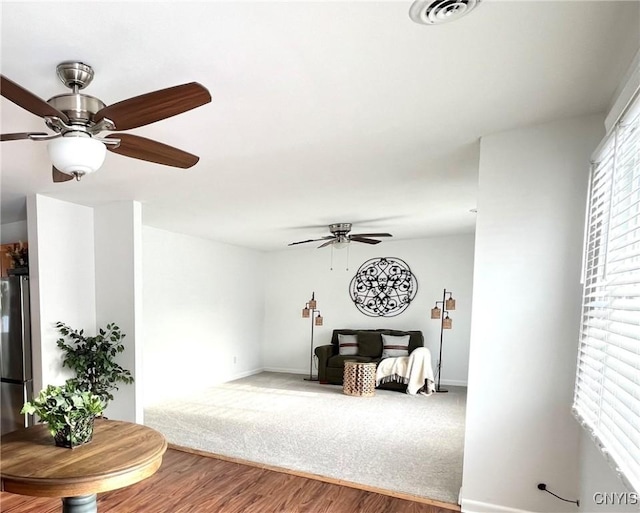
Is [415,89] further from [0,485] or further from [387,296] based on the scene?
[387,296]

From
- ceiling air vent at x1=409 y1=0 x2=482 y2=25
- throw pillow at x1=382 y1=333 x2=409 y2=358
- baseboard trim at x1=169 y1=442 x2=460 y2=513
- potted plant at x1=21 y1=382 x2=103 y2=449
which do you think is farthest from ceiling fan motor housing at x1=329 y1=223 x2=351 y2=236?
ceiling air vent at x1=409 y1=0 x2=482 y2=25

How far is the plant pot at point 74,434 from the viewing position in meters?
1.71

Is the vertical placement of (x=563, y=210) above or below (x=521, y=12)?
below

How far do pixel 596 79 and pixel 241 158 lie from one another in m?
1.94

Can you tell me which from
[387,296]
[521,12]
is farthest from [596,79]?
[387,296]

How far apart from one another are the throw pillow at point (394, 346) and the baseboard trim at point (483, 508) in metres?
3.47

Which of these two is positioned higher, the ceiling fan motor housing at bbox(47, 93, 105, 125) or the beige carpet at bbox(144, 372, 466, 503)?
the ceiling fan motor housing at bbox(47, 93, 105, 125)

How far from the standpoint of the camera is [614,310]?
1571 millimetres

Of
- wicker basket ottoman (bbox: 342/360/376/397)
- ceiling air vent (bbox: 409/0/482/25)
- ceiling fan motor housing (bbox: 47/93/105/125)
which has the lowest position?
wicker basket ottoman (bbox: 342/360/376/397)

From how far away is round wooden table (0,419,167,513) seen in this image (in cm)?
145

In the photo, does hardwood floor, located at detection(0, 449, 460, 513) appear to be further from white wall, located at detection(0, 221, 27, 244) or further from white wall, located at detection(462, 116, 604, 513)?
white wall, located at detection(0, 221, 27, 244)

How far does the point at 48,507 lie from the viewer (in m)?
2.46

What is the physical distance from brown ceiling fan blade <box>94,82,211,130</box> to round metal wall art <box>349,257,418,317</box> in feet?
17.8

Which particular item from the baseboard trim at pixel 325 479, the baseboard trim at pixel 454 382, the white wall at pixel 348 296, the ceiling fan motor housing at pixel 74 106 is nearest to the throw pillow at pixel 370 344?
the white wall at pixel 348 296
